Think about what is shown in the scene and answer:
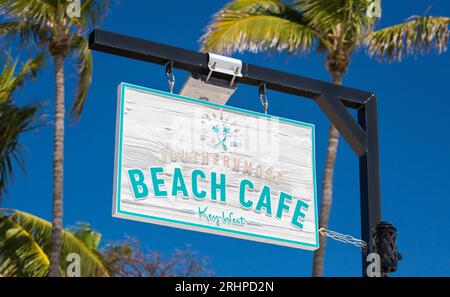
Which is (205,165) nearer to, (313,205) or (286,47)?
(313,205)

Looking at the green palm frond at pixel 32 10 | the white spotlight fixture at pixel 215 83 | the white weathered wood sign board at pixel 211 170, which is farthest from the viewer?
the green palm frond at pixel 32 10

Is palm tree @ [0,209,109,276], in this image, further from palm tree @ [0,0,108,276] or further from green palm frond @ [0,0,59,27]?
green palm frond @ [0,0,59,27]

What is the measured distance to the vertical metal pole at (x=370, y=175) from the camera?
8336mm

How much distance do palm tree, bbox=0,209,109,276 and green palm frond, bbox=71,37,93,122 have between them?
2596 millimetres

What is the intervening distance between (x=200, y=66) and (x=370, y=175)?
1.69 m

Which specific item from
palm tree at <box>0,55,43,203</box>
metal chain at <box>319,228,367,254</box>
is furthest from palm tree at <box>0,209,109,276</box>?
metal chain at <box>319,228,367,254</box>

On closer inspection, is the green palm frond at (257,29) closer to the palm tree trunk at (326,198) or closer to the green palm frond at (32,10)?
the palm tree trunk at (326,198)

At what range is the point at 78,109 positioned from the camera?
21.5 metres

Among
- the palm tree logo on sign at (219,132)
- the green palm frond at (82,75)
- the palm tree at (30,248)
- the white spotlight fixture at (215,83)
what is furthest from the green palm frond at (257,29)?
the palm tree logo on sign at (219,132)

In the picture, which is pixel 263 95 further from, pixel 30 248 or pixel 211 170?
pixel 30 248

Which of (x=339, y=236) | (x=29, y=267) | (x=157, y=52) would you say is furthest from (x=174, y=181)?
(x=29, y=267)

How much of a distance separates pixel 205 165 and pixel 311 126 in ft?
3.57

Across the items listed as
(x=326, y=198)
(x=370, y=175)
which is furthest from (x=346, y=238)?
(x=326, y=198)

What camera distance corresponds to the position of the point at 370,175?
845 cm
